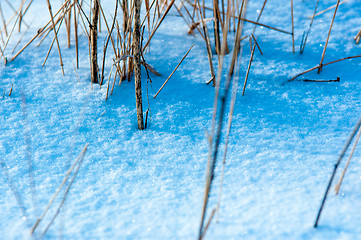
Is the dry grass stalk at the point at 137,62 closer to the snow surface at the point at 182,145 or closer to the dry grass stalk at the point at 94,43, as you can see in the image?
the snow surface at the point at 182,145

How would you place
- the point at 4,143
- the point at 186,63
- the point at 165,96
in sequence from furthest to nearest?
the point at 186,63, the point at 165,96, the point at 4,143

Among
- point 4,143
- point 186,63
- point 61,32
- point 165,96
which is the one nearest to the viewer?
point 4,143

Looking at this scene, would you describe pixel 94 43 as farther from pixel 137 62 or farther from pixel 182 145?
pixel 182 145

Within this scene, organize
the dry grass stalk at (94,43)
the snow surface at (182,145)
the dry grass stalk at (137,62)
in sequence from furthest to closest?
the dry grass stalk at (94,43)
the dry grass stalk at (137,62)
the snow surface at (182,145)

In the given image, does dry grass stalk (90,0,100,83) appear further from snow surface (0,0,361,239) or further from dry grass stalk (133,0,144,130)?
dry grass stalk (133,0,144,130)

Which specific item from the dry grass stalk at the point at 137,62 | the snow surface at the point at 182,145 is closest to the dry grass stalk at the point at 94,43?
the snow surface at the point at 182,145

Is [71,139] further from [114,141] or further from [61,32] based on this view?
[61,32]

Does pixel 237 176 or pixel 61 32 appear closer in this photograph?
pixel 237 176

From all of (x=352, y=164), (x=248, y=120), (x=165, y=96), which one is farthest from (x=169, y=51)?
(x=352, y=164)
